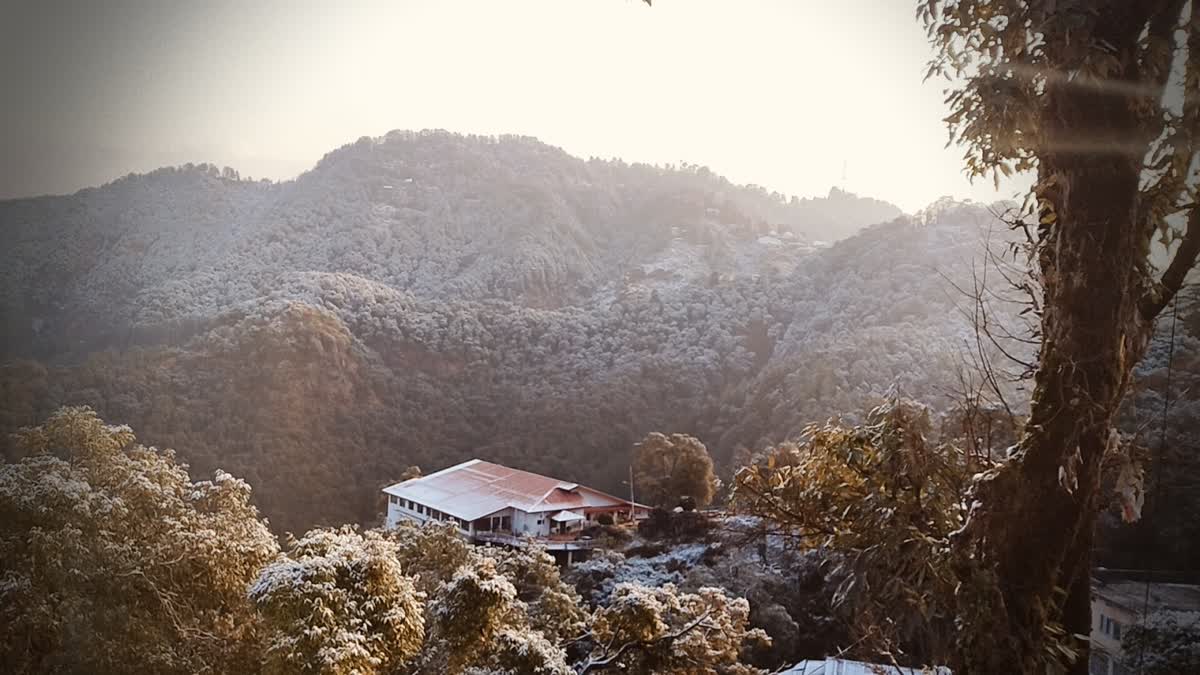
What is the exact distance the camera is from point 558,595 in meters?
3.97

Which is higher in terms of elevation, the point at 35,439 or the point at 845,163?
the point at 845,163

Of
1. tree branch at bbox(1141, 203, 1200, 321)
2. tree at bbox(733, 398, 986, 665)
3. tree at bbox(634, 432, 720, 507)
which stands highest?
tree branch at bbox(1141, 203, 1200, 321)

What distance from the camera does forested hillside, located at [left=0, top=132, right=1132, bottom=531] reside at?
8.45 meters

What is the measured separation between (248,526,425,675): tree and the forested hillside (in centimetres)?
314

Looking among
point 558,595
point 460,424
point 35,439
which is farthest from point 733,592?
point 460,424

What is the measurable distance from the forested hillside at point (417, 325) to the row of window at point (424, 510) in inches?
24.0

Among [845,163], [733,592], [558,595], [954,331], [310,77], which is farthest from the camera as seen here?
[954,331]

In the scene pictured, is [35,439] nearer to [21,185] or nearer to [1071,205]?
[21,185]

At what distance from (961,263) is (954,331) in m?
2.72

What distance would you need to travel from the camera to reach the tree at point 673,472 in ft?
32.1

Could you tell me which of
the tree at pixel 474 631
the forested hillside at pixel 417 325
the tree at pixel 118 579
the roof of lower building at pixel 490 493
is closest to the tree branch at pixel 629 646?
the tree at pixel 474 631

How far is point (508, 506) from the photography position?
945 centimetres

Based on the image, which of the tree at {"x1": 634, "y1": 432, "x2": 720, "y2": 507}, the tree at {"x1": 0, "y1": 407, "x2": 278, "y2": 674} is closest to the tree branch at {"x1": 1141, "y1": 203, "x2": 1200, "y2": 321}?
the tree at {"x1": 0, "y1": 407, "x2": 278, "y2": 674}

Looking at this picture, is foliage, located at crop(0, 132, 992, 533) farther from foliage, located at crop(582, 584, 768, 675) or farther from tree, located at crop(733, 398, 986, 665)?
tree, located at crop(733, 398, 986, 665)
